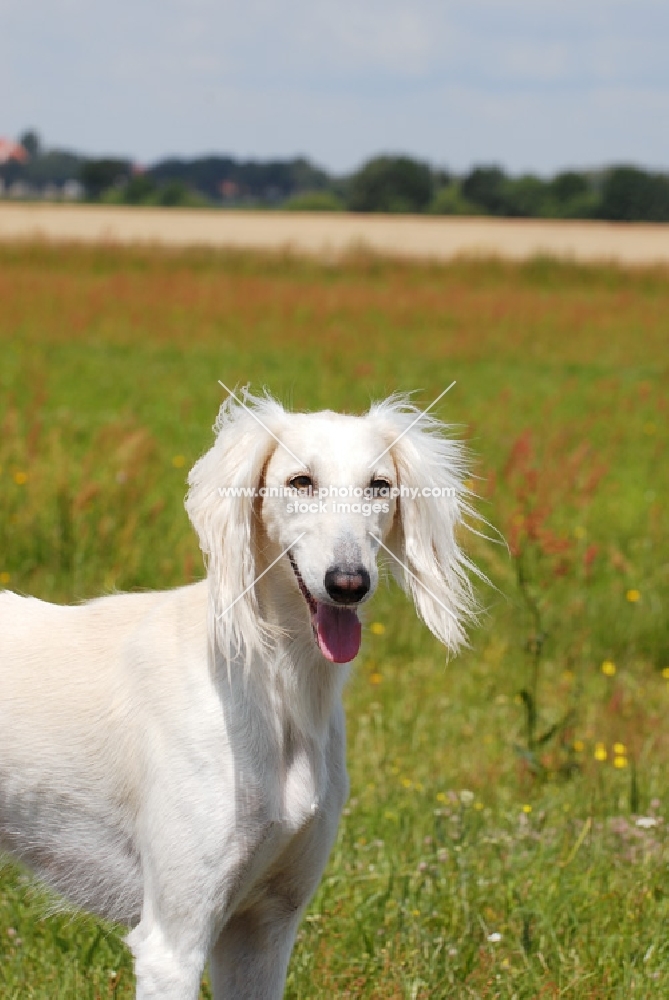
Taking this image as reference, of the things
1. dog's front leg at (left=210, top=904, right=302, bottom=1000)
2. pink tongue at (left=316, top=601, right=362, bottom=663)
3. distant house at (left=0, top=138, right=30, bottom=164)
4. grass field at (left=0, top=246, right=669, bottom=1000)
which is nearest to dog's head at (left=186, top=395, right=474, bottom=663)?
pink tongue at (left=316, top=601, right=362, bottom=663)

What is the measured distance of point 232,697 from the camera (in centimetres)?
271

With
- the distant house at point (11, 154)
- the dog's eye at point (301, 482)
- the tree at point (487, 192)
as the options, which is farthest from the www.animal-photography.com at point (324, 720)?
the distant house at point (11, 154)

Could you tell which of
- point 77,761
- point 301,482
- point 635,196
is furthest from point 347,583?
point 635,196

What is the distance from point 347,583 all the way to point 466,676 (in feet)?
12.1

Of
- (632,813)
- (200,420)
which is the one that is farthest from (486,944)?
(200,420)

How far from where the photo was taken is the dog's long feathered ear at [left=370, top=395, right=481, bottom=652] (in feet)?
9.20

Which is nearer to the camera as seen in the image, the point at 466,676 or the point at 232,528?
the point at 232,528

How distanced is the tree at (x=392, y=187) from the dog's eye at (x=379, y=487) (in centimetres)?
4107

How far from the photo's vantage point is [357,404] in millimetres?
11570

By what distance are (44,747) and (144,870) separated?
39 cm

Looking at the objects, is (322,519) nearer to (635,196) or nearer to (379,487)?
(379,487)

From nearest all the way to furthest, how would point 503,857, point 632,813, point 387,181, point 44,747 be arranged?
point 44,747 → point 503,857 → point 632,813 → point 387,181

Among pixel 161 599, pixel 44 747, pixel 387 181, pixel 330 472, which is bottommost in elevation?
pixel 44 747

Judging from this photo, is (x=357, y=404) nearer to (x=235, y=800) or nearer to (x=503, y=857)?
(x=503, y=857)
